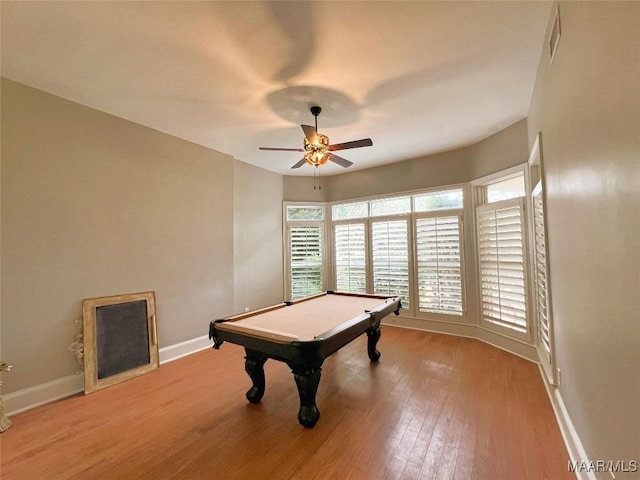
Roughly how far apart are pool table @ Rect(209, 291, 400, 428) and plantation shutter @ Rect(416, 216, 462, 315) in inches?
67.5

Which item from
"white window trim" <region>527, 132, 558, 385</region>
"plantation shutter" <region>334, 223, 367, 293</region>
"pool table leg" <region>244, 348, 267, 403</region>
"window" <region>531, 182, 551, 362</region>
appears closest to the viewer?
"white window trim" <region>527, 132, 558, 385</region>

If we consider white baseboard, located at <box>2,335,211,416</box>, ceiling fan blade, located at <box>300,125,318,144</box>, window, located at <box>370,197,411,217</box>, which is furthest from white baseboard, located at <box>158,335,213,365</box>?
window, located at <box>370,197,411,217</box>

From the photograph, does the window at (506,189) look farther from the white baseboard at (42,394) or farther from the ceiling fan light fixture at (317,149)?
the white baseboard at (42,394)

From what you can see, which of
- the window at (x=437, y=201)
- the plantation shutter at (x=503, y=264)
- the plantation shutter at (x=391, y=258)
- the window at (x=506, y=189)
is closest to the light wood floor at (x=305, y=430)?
the plantation shutter at (x=503, y=264)

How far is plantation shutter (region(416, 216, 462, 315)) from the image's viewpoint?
4.45m

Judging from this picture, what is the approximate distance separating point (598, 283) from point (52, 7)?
11.6 ft

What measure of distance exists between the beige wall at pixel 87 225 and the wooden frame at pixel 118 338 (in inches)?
5.1

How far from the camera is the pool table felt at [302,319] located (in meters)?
2.25

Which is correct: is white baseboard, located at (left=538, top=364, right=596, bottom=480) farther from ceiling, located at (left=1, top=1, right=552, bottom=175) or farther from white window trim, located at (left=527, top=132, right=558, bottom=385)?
ceiling, located at (left=1, top=1, right=552, bottom=175)

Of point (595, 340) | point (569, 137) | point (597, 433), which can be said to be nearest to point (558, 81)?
point (569, 137)

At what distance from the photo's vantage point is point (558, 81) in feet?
6.02

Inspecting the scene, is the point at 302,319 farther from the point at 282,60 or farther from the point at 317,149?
the point at 282,60

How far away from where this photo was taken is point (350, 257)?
5594 millimetres

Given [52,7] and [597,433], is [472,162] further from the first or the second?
[52,7]
